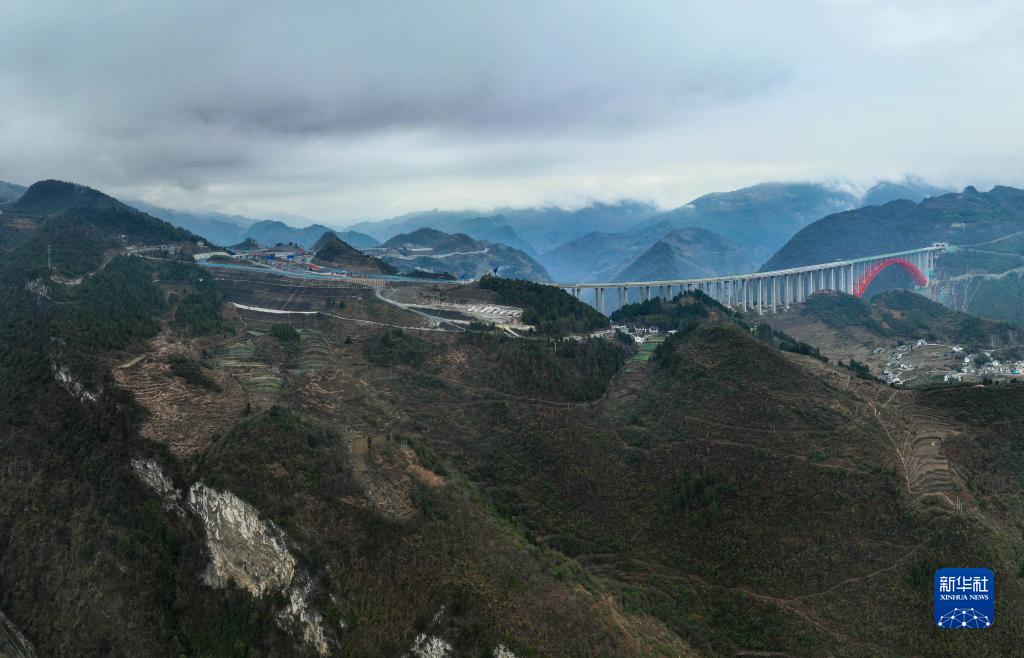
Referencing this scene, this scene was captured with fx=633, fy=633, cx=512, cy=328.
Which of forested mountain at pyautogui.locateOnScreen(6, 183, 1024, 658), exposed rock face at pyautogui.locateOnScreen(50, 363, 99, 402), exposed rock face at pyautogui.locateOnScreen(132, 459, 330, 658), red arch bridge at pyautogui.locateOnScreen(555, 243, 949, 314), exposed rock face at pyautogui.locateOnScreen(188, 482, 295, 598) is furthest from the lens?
red arch bridge at pyautogui.locateOnScreen(555, 243, 949, 314)

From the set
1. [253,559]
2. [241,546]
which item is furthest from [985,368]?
[241,546]

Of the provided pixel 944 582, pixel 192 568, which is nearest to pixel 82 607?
pixel 192 568

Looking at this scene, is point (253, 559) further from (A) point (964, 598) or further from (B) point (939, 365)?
(B) point (939, 365)

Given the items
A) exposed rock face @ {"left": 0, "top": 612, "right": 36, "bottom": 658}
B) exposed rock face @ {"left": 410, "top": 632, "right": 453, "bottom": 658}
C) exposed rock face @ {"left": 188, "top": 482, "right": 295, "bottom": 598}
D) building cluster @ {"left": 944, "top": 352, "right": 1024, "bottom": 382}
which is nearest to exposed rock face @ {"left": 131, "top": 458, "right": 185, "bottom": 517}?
exposed rock face @ {"left": 188, "top": 482, "right": 295, "bottom": 598}

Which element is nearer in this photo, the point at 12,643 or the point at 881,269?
the point at 12,643

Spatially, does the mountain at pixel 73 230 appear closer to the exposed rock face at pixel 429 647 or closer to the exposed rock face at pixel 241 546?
the exposed rock face at pixel 241 546

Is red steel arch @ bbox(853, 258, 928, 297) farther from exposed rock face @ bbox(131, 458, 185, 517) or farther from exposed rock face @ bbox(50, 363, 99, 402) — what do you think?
exposed rock face @ bbox(50, 363, 99, 402)

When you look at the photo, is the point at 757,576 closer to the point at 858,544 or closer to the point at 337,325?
the point at 858,544

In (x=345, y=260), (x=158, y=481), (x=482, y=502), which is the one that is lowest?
(x=482, y=502)
